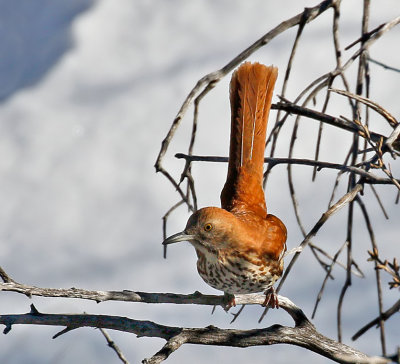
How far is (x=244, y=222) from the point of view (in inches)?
147

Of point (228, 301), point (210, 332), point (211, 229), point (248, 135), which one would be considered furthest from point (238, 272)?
point (248, 135)

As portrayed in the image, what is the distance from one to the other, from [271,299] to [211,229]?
451 mm

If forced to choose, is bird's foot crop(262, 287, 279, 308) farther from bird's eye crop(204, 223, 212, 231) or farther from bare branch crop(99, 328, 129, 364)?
bare branch crop(99, 328, 129, 364)

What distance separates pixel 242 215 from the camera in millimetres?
3846

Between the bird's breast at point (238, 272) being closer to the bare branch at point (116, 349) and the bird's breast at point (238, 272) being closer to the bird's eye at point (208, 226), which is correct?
the bird's eye at point (208, 226)

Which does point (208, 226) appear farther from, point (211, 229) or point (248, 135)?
point (248, 135)

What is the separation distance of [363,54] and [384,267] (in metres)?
1.97

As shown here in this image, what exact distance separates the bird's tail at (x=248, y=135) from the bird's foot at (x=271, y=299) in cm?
54

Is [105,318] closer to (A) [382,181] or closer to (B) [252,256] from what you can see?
(B) [252,256]

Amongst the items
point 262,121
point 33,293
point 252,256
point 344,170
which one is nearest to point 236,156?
point 262,121

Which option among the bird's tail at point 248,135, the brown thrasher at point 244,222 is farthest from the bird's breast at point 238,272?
the bird's tail at point 248,135

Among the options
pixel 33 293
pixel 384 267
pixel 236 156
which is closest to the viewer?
pixel 384 267

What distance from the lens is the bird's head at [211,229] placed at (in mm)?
3582

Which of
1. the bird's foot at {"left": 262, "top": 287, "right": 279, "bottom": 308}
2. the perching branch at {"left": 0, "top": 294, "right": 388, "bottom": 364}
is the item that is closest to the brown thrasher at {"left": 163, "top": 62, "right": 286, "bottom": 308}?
the bird's foot at {"left": 262, "top": 287, "right": 279, "bottom": 308}
